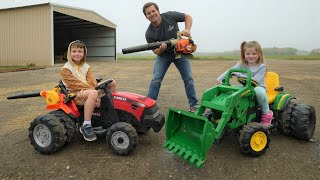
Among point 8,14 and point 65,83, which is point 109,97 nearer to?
point 65,83

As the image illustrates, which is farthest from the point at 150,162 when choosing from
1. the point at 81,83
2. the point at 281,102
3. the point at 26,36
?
the point at 26,36

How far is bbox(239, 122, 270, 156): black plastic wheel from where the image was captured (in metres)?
3.23

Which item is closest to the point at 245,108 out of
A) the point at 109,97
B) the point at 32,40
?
the point at 109,97

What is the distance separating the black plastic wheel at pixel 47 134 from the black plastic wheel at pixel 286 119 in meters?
2.88


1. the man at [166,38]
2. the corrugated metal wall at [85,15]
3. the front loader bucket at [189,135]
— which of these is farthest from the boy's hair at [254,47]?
the corrugated metal wall at [85,15]

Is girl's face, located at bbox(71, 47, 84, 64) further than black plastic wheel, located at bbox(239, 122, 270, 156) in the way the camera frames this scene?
Yes

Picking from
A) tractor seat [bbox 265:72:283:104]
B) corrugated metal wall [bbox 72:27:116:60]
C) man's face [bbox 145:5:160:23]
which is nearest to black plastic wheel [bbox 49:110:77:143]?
man's face [bbox 145:5:160:23]

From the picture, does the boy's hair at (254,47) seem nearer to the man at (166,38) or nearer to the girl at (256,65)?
the girl at (256,65)

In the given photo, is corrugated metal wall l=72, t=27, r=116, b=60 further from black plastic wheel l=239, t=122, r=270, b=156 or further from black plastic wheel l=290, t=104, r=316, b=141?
black plastic wheel l=239, t=122, r=270, b=156

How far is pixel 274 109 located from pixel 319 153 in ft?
2.52

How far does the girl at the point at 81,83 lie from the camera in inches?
137

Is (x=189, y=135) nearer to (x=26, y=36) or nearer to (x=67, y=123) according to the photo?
(x=67, y=123)

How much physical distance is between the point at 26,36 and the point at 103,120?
18872mm

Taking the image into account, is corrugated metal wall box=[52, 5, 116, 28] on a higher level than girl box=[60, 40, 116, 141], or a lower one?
higher
